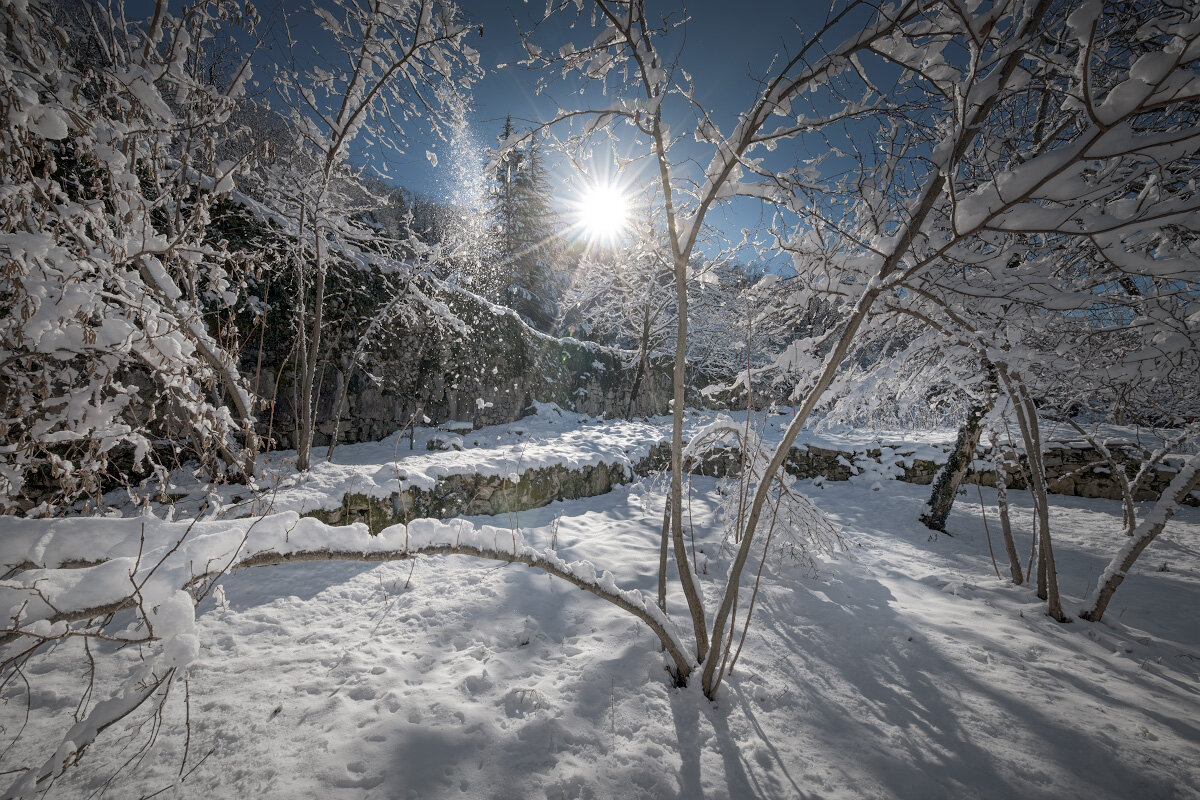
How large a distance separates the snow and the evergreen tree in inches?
541

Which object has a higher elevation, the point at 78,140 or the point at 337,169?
the point at 337,169

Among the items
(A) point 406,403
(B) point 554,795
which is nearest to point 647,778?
(B) point 554,795

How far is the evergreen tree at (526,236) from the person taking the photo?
16281 millimetres

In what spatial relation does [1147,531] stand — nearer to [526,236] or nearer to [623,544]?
[623,544]

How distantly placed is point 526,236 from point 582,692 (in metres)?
18.1

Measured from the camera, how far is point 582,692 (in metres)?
2.38

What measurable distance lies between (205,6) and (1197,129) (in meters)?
4.83

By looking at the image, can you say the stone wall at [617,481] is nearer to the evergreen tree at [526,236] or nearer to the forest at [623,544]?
the forest at [623,544]

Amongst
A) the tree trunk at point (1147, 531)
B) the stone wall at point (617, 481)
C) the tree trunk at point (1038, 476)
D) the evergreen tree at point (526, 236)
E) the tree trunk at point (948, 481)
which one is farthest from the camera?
the evergreen tree at point (526, 236)

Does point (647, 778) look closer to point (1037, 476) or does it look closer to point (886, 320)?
point (886, 320)

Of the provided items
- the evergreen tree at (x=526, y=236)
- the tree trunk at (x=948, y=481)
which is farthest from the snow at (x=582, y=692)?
the evergreen tree at (x=526, y=236)

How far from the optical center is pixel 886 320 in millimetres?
2988

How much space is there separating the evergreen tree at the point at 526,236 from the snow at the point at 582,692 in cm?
1375

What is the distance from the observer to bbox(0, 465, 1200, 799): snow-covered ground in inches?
71.6
